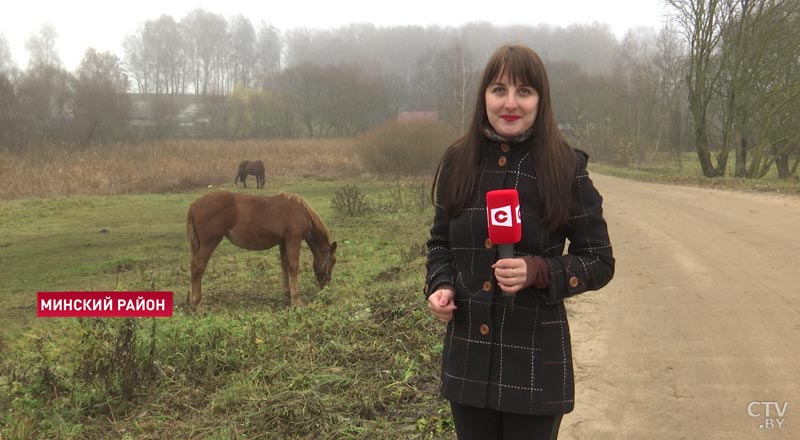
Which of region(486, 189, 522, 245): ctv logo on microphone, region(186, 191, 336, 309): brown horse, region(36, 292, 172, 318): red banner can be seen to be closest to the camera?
region(486, 189, 522, 245): ctv logo on microphone

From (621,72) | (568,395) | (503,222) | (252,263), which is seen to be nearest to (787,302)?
(568,395)

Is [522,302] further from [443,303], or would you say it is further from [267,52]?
[267,52]

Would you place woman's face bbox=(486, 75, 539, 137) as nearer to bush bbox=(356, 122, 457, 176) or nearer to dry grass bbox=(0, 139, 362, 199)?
dry grass bbox=(0, 139, 362, 199)

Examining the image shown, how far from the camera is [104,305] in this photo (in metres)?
6.48

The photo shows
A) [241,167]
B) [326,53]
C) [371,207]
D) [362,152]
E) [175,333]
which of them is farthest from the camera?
[326,53]

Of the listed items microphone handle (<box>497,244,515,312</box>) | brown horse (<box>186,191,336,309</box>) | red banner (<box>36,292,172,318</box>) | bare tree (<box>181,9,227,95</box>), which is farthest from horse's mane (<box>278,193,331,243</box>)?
bare tree (<box>181,9,227,95</box>)

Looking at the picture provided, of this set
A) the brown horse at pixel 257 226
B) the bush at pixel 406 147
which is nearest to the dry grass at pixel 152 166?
the bush at pixel 406 147

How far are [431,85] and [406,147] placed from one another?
13059mm

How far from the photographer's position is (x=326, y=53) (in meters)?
80.1

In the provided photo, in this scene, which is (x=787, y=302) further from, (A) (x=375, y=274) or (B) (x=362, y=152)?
(B) (x=362, y=152)

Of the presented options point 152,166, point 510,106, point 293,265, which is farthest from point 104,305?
point 152,166

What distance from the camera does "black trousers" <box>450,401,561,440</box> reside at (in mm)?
1917

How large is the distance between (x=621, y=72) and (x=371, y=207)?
40148mm

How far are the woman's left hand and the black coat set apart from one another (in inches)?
4.8
